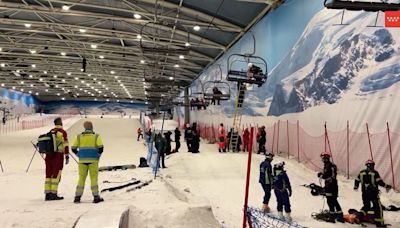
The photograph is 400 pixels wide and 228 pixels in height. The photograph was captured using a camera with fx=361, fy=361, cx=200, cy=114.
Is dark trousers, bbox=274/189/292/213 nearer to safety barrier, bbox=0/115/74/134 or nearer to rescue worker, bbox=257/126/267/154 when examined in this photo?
rescue worker, bbox=257/126/267/154

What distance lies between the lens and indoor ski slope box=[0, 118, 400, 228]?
4605 millimetres

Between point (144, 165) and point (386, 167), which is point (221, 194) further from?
point (386, 167)

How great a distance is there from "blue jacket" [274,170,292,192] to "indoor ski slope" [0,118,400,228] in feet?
2.11

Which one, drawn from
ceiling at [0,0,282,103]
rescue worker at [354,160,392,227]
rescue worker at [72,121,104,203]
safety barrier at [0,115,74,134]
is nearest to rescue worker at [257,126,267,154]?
ceiling at [0,0,282,103]

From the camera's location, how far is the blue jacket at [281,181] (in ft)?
23.9

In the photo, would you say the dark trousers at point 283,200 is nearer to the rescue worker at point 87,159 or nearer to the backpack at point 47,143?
the rescue worker at point 87,159

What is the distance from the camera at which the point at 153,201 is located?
628cm

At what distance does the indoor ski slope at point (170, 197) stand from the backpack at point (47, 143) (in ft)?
3.04

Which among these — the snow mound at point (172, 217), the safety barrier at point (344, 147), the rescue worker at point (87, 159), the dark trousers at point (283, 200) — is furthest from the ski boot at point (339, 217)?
the rescue worker at point (87, 159)

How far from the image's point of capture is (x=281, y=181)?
24.0 ft

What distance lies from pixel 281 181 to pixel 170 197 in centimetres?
226

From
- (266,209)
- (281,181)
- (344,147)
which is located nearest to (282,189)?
(281,181)

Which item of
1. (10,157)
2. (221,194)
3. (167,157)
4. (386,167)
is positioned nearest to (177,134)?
(167,157)

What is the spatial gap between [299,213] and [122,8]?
1175cm
